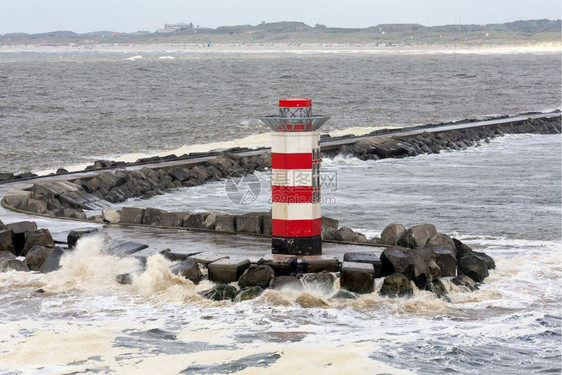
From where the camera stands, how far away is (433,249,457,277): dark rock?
10.7 m

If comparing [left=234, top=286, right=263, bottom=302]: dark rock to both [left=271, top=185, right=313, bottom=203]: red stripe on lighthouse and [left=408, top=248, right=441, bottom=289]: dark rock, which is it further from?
[left=408, top=248, right=441, bottom=289]: dark rock

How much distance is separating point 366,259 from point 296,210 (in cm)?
92

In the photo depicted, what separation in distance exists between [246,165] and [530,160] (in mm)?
8630

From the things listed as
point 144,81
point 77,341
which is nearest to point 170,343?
point 77,341

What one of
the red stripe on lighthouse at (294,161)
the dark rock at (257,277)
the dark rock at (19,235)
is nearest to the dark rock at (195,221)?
the dark rock at (19,235)

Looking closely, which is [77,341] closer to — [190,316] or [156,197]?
[190,316]

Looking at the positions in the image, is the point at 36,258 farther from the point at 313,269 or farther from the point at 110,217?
the point at 313,269

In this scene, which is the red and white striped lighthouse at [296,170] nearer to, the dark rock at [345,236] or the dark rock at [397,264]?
the dark rock at [397,264]

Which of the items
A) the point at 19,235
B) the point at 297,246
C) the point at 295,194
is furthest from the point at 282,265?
the point at 19,235

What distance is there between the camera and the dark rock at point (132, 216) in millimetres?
13570

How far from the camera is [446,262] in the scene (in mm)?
10781

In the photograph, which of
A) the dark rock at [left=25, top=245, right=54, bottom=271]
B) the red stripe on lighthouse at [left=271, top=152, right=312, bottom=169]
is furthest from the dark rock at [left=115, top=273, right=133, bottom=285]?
the red stripe on lighthouse at [left=271, top=152, right=312, bottom=169]

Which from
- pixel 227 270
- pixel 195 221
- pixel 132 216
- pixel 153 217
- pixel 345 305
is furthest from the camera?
pixel 132 216

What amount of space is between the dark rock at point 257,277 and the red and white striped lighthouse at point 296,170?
64 cm
